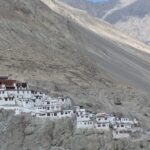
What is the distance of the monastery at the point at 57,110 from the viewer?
87.8m

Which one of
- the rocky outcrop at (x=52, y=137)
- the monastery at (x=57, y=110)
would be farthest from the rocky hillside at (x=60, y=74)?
the monastery at (x=57, y=110)

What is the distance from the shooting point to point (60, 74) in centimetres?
13338

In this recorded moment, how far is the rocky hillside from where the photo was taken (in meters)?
86.1

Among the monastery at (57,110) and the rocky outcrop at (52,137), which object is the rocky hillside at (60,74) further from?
the monastery at (57,110)

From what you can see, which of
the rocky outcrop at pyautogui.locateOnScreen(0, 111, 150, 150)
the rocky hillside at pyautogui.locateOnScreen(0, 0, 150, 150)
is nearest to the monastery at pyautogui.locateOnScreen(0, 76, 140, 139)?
the rocky outcrop at pyautogui.locateOnScreen(0, 111, 150, 150)

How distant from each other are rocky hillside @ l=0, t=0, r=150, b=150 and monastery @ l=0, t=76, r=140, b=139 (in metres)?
1.39

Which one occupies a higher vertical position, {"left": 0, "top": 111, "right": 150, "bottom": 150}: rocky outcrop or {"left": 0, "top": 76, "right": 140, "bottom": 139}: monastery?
{"left": 0, "top": 76, "right": 140, "bottom": 139}: monastery

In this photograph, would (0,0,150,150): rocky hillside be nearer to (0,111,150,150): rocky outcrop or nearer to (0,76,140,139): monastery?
(0,111,150,150): rocky outcrop

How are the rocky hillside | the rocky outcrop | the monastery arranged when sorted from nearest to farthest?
the rocky outcrop < the rocky hillside < the monastery

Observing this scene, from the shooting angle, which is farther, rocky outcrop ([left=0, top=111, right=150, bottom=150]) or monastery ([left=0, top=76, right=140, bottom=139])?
monastery ([left=0, top=76, right=140, bottom=139])

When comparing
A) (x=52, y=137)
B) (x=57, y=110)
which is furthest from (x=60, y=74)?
(x=52, y=137)

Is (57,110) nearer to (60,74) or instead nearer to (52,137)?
(52,137)

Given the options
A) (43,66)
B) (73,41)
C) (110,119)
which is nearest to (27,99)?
(110,119)

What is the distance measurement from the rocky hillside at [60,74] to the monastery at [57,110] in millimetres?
1394
